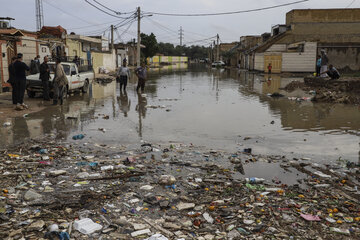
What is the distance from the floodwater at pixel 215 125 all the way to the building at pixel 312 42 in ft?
81.4

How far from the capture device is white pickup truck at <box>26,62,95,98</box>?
13938 mm

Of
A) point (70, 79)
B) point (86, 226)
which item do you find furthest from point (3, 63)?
point (86, 226)

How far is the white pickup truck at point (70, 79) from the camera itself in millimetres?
13938

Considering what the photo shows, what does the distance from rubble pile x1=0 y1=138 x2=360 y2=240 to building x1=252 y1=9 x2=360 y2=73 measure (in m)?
32.9

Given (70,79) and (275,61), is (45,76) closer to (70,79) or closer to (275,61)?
(70,79)

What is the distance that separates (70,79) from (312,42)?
2914 centimetres

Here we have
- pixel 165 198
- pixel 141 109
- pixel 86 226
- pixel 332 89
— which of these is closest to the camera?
pixel 86 226

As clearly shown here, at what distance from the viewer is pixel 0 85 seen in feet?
48.8

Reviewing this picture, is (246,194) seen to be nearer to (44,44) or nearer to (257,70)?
(44,44)

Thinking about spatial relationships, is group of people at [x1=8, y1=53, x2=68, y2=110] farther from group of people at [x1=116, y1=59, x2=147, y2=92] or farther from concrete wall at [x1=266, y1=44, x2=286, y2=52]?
concrete wall at [x1=266, y1=44, x2=286, y2=52]

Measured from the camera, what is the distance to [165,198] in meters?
4.59

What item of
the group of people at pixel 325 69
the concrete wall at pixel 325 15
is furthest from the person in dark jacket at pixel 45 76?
the concrete wall at pixel 325 15

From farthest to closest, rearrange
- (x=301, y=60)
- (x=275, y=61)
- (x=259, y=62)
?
(x=259, y=62) → (x=275, y=61) → (x=301, y=60)

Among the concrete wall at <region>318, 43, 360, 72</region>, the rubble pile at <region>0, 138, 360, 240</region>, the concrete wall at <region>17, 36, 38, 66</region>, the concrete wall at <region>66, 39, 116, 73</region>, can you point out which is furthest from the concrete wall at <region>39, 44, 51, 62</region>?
the concrete wall at <region>318, 43, 360, 72</region>
